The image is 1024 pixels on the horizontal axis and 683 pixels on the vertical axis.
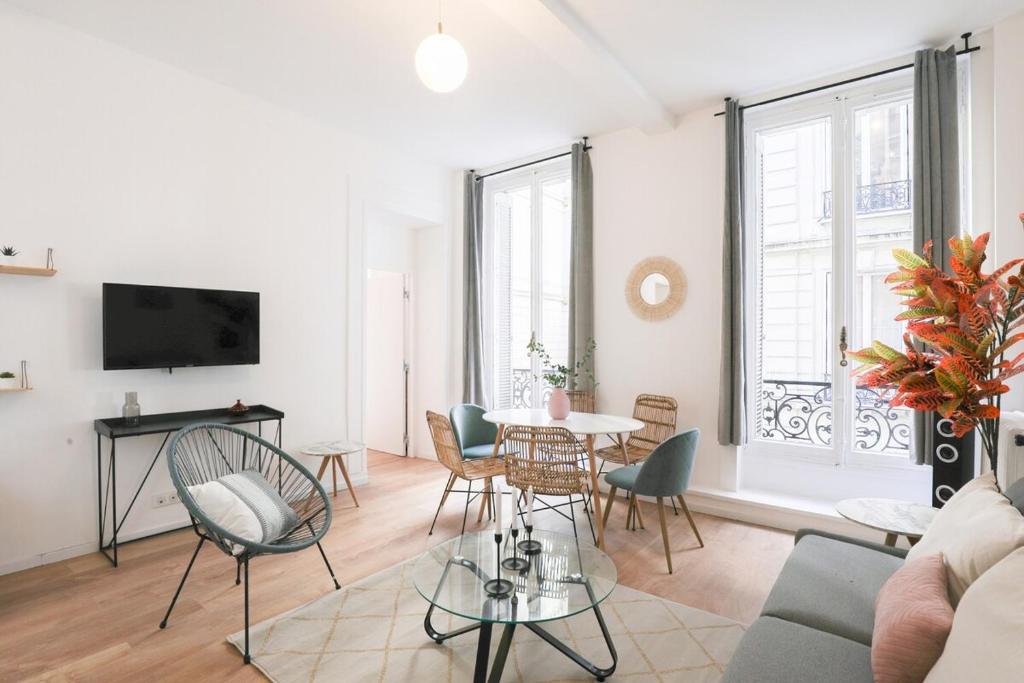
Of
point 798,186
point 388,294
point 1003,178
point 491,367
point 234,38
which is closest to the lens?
point 1003,178

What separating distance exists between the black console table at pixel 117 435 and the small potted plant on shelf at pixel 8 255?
102cm

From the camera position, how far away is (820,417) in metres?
3.97

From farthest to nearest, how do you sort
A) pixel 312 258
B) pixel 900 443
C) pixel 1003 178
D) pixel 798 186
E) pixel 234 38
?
pixel 312 258, pixel 798 186, pixel 900 443, pixel 234 38, pixel 1003 178

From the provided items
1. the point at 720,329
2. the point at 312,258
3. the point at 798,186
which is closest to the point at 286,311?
the point at 312,258

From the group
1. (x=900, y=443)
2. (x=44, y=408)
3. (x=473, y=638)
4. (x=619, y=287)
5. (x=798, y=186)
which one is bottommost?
(x=473, y=638)

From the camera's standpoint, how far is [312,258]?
14.6 feet

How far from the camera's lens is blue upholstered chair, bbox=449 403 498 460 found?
13.5 feet

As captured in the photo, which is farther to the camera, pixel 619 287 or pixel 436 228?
pixel 436 228

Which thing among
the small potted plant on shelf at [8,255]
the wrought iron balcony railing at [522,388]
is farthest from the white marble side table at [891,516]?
the small potted plant on shelf at [8,255]

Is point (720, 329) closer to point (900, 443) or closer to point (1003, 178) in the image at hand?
A: point (900, 443)

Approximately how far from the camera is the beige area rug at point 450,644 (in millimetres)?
2090

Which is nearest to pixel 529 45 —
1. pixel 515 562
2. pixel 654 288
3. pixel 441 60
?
pixel 441 60

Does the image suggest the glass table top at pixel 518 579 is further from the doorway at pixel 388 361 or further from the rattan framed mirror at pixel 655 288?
the doorway at pixel 388 361

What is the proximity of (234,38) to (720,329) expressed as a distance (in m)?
3.89
